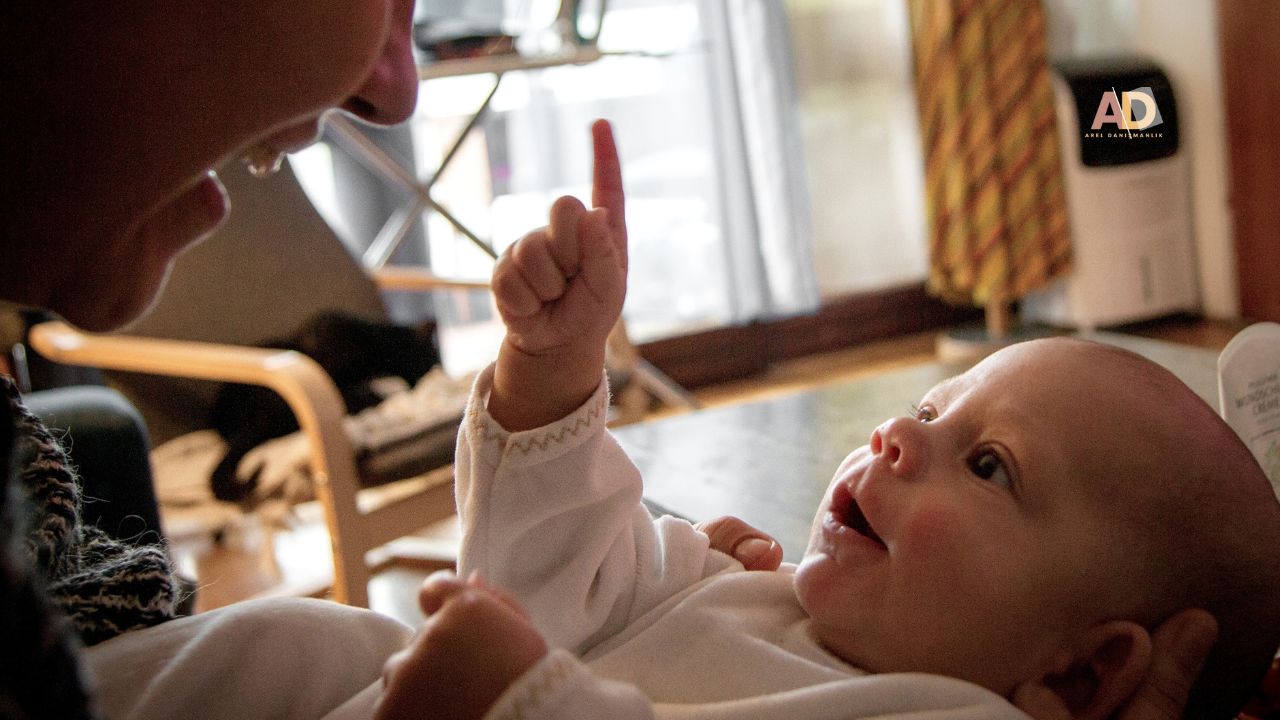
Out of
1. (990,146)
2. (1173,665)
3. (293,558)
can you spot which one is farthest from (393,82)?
(990,146)

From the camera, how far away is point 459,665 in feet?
1.71

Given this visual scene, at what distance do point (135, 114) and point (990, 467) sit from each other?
1.67ft

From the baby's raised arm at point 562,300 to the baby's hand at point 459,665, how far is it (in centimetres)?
20

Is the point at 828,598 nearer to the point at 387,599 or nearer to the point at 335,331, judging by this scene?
the point at 387,599

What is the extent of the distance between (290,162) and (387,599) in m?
0.99

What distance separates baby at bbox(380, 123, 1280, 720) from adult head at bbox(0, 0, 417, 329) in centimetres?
15

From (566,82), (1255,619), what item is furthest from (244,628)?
(566,82)

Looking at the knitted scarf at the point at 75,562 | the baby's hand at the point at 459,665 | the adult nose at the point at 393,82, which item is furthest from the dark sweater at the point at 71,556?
the adult nose at the point at 393,82

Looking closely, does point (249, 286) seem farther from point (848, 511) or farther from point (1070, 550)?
point (1070, 550)

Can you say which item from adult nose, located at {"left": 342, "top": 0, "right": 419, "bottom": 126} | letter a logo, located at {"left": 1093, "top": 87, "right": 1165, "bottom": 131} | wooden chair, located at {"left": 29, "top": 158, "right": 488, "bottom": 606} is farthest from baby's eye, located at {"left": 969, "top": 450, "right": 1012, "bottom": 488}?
wooden chair, located at {"left": 29, "top": 158, "right": 488, "bottom": 606}

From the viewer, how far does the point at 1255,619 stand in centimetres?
67

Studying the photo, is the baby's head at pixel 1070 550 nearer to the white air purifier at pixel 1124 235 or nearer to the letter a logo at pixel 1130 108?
the letter a logo at pixel 1130 108

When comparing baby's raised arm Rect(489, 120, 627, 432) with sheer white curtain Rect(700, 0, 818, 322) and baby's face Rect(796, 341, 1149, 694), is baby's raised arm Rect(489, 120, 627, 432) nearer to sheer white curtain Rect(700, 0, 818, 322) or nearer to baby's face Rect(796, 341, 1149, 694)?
baby's face Rect(796, 341, 1149, 694)

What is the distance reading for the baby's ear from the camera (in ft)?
2.13
